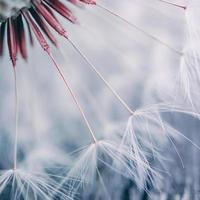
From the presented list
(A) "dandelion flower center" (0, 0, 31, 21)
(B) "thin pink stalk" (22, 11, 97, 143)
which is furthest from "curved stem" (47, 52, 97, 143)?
(A) "dandelion flower center" (0, 0, 31, 21)

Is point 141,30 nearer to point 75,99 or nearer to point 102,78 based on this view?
point 102,78

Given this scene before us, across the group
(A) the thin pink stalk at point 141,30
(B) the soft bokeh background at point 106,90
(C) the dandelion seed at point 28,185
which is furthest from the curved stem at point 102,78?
(C) the dandelion seed at point 28,185

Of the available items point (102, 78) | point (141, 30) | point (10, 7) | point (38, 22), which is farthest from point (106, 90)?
point (10, 7)

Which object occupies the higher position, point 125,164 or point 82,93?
point 82,93

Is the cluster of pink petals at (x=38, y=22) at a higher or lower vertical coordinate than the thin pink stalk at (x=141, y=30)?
higher

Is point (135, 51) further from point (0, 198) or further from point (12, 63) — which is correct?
point (0, 198)

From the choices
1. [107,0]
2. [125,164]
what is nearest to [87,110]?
[125,164]

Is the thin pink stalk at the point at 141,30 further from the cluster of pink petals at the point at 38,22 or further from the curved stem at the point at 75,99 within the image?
the curved stem at the point at 75,99
